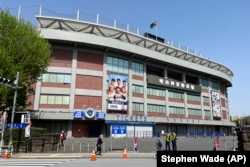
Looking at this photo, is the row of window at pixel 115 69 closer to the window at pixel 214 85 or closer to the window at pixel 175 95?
the window at pixel 175 95

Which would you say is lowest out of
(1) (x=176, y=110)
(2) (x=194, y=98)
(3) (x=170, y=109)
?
(1) (x=176, y=110)

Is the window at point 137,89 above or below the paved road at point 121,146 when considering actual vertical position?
above

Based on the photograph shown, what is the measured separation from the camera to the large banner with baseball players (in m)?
72.1

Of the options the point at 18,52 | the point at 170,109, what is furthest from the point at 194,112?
the point at 18,52

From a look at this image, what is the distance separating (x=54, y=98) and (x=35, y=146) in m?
20.0

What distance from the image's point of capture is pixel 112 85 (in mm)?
49781

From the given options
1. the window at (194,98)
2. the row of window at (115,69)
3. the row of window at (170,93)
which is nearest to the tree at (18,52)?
the row of window at (115,69)

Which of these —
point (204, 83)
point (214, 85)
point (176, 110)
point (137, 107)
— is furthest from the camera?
point (214, 85)

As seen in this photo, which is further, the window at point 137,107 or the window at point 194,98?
the window at point 194,98

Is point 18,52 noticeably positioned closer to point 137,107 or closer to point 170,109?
point 137,107

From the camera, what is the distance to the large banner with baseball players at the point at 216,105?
72.1 meters

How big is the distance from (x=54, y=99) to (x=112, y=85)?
10.9 meters

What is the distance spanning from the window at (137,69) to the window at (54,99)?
617 inches

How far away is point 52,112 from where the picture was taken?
143ft
